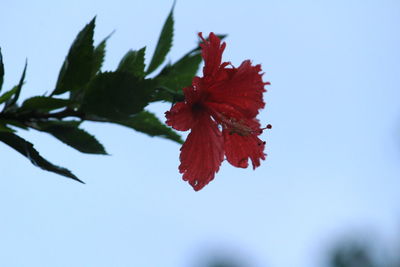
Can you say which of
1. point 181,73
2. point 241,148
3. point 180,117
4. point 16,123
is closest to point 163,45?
point 181,73

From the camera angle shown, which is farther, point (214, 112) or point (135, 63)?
point (214, 112)

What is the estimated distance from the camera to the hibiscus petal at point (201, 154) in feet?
4.62

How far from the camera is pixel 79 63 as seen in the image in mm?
1105

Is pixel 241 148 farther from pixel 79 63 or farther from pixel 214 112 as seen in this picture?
pixel 79 63

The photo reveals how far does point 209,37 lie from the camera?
4.49 feet

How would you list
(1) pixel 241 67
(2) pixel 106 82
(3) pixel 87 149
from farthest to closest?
(1) pixel 241 67 → (3) pixel 87 149 → (2) pixel 106 82

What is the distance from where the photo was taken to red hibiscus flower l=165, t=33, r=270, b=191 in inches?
53.9

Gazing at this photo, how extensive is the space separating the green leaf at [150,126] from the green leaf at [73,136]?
0.11 meters

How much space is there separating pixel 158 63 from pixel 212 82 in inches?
6.2

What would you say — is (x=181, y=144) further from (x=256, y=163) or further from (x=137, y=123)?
(x=256, y=163)

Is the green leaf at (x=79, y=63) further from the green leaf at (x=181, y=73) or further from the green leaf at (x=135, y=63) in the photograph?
the green leaf at (x=181, y=73)

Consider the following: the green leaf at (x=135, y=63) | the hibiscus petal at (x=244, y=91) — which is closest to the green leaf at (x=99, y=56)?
the green leaf at (x=135, y=63)

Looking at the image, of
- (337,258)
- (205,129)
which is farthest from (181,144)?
(337,258)

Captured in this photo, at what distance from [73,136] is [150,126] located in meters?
0.21
